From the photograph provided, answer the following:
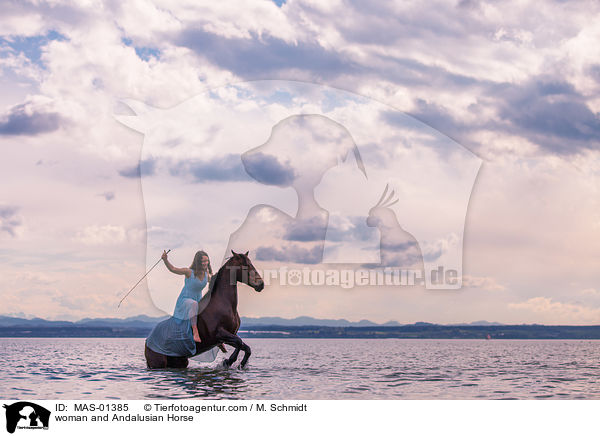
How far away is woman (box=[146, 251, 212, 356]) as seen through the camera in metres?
17.0

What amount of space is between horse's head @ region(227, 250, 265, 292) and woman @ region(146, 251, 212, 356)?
808mm

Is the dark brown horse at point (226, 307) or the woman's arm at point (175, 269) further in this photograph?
the dark brown horse at point (226, 307)

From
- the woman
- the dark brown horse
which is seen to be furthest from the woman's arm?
the dark brown horse

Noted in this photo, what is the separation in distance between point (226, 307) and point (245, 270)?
120 centimetres

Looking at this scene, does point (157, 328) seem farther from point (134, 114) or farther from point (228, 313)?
point (134, 114)

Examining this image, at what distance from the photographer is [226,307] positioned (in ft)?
56.8

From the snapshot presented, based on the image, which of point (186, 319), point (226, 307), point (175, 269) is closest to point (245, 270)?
point (226, 307)

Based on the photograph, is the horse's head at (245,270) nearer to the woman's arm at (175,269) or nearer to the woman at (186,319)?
the woman at (186,319)

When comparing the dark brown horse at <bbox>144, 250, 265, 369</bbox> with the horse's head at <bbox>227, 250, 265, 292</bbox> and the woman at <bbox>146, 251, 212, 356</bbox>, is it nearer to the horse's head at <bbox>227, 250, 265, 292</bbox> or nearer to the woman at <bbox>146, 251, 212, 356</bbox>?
the horse's head at <bbox>227, 250, 265, 292</bbox>

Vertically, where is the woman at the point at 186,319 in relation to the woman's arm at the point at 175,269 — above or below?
below

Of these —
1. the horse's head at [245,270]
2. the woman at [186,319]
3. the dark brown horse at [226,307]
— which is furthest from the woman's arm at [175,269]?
the horse's head at [245,270]

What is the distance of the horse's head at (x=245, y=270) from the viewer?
1705cm

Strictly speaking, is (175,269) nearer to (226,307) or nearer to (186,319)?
(186,319)
